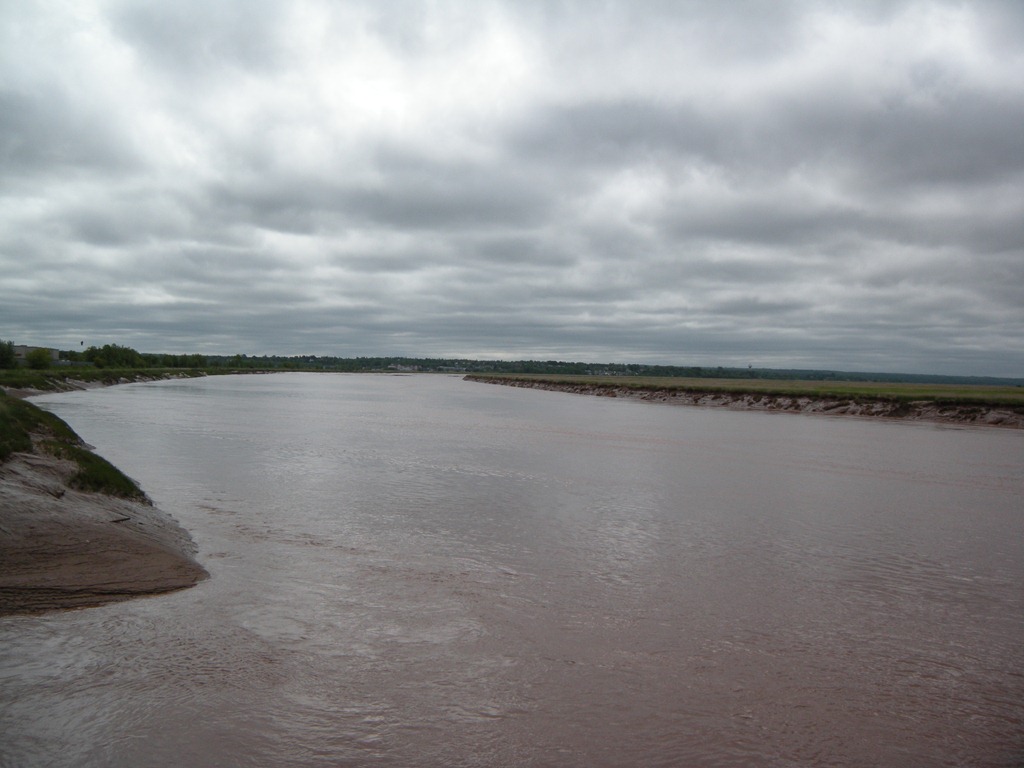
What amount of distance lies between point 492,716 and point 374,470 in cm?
1331

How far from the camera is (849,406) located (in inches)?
1962

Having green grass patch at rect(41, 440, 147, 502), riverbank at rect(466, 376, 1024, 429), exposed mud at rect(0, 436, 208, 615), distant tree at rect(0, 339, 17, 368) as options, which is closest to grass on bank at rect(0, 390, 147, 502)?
green grass patch at rect(41, 440, 147, 502)

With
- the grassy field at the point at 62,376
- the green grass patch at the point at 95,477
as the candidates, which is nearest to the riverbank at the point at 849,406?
the green grass patch at the point at 95,477

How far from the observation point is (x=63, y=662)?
6.56 m

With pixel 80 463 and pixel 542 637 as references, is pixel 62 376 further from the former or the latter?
pixel 542 637

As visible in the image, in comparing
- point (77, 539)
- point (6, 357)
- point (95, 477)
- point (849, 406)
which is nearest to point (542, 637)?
point (77, 539)

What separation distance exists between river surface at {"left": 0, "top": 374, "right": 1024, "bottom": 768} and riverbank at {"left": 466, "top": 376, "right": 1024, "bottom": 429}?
28.1 meters

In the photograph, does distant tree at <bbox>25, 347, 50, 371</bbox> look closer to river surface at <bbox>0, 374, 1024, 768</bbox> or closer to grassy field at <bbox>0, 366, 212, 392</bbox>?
grassy field at <bbox>0, 366, 212, 392</bbox>

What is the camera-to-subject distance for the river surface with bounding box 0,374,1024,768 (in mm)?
5613

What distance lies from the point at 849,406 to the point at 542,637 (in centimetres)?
4721

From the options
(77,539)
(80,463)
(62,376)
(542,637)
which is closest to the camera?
(542,637)

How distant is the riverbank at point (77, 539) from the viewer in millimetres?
8125

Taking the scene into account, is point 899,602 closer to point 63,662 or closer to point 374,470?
point 63,662

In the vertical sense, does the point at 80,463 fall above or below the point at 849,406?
below
